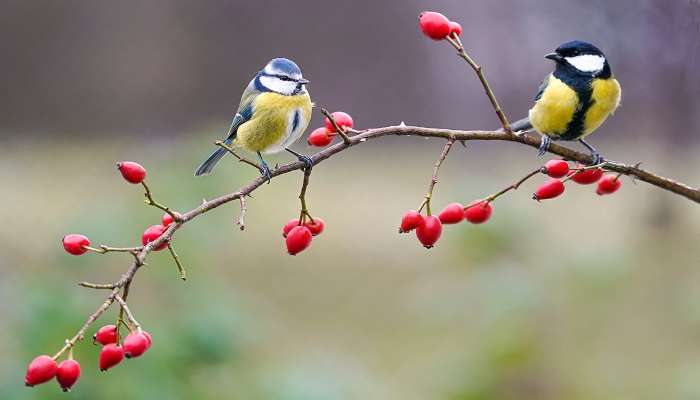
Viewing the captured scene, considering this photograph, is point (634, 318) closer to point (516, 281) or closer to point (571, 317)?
point (571, 317)

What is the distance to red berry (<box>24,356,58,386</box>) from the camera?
3.02 ft

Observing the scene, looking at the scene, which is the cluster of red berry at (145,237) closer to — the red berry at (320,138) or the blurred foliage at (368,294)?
the red berry at (320,138)

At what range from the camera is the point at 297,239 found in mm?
1070

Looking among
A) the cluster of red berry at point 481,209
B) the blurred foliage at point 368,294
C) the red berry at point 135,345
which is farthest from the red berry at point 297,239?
the blurred foliage at point 368,294

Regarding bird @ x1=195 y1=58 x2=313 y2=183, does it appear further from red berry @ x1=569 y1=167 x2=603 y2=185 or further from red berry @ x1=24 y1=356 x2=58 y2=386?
red berry @ x1=24 y1=356 x2=58 y2=386

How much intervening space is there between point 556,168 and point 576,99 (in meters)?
0.46

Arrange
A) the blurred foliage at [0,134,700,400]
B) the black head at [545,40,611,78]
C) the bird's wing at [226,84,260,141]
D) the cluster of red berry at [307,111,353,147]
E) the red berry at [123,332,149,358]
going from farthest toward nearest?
the blurred foliage at [0,134,700,400]
the bird's wing at [226,84,260,141]
the black head at [545,40,611,78]
the cluster of red berry at [307,111,353,147]
the red berry at [123,332,149,358]

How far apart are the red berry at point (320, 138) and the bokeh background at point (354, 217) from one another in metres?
0.46

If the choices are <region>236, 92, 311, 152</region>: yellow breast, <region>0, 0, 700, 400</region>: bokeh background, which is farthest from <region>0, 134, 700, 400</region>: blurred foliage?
<region>236, 92, 311, 152</region>: yellow breast

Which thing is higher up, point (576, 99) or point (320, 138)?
point (576, 99)

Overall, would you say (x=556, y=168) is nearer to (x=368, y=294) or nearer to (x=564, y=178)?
(x=564, y=178)

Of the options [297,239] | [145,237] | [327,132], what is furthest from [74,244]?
[327,132]

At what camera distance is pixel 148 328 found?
245 cm

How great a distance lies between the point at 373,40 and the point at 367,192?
57.4 inches
